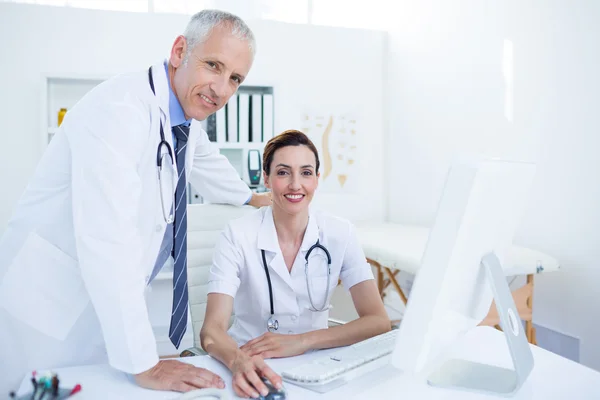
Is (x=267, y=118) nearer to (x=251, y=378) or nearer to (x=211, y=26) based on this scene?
(x=211, y=26)

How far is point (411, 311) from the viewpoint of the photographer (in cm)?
84

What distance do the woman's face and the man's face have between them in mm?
404

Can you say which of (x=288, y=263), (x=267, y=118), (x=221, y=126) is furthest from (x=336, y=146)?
(x=288, y=263)

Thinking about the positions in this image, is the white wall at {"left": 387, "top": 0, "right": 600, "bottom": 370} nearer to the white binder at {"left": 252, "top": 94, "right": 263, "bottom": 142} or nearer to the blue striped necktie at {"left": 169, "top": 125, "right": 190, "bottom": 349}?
the white binder at {"left": 252, "top": 94, "right": 263, "bottom": 142}

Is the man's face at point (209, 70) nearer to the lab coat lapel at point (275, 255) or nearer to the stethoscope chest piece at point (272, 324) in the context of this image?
the lab coat lapel at point (275, 255)

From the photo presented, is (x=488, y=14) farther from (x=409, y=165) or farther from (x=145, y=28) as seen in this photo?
(x=145, y=28)

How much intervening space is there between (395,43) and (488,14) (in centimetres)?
106

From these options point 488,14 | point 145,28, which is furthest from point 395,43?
point 145,28

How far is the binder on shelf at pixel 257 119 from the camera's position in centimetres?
348

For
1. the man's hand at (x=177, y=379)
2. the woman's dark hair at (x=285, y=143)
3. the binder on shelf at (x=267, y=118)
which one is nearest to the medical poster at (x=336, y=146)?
the binder on shelf at (x=267, y=118)

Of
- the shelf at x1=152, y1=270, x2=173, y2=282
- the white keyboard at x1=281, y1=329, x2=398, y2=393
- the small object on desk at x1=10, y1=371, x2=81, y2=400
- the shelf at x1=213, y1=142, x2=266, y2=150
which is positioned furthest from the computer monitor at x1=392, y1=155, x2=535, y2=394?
the shelf at x1=213, y1=142, x2=266, y2=150

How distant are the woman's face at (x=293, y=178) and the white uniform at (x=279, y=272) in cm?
7

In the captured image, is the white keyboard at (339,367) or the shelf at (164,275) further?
the shelf at (164,275)

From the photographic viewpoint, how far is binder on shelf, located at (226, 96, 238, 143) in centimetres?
343
